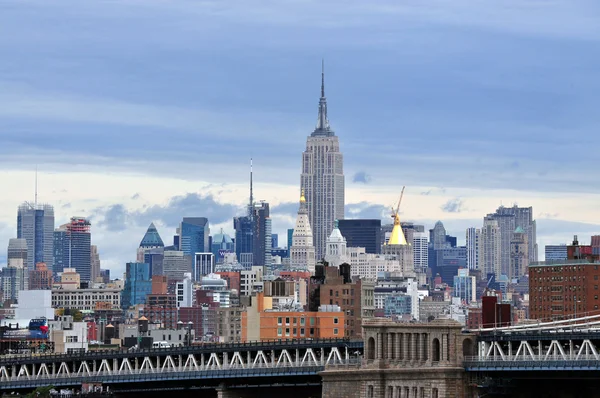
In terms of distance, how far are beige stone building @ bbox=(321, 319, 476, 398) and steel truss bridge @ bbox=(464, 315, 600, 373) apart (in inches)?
59.9

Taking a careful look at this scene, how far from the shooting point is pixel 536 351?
18125 centimetres

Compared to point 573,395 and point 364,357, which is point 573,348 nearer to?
point 573,395

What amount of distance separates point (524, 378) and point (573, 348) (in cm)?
487

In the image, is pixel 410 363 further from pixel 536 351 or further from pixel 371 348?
pixel 536 351

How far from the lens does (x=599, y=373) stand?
568 ft

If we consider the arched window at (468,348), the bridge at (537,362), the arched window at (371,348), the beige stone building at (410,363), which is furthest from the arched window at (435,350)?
Result: the arched window at (371,348)

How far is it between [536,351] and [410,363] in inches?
454

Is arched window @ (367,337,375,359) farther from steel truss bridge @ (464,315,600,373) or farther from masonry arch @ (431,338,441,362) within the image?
steel truss bridge @ (464,315,600,373)

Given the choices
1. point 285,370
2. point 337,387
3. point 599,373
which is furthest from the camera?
point 285,370

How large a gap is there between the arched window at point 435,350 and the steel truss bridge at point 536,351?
2375 mm

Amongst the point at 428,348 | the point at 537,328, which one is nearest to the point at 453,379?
the point at 428,348

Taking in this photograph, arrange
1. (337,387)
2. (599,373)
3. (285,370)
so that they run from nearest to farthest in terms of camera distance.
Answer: (599,373) → (337,387) → (285,370)

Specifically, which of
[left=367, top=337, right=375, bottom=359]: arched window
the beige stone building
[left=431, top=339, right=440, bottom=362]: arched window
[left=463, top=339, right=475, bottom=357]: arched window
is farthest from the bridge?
[left=367, top=337, right=375, bottom=359]: arched window

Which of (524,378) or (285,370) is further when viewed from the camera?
(285,370)
